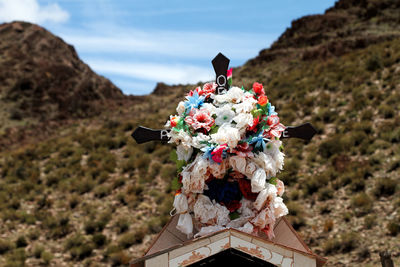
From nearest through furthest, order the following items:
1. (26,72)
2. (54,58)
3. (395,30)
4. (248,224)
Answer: (248,224), (395,30), (26,72), (54,58)

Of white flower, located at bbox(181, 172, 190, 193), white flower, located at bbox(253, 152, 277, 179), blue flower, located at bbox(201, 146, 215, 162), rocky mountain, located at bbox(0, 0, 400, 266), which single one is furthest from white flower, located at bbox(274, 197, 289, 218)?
rocky mountain, located at bbox(0, 0, 400, 266)

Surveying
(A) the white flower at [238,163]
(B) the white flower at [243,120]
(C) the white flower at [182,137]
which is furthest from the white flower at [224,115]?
(A) the white flower at [238,163]

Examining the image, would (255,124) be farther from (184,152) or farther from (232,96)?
(184,152)

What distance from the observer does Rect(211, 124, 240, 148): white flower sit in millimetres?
4727

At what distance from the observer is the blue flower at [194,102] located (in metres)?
5.27

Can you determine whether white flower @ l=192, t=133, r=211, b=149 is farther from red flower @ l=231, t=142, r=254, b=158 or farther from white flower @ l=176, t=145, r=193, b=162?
red flower @ l=231, t=142, r=254, b=158

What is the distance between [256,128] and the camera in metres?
5.07

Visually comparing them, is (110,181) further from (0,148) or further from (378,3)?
A: (378,3)

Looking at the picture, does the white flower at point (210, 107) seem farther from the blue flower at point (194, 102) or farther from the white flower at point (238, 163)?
the white flower at point (238, 163)

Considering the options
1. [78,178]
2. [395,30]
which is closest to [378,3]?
[395,30]

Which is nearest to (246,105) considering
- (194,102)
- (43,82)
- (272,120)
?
(272,120)

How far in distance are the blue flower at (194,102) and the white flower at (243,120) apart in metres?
0.56

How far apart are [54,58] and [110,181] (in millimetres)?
23895

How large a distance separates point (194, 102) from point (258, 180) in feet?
3.87
